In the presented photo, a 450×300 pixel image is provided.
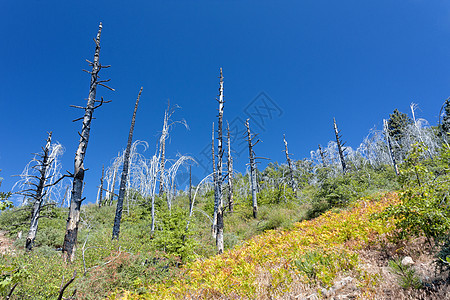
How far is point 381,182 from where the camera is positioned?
1562 centimetres

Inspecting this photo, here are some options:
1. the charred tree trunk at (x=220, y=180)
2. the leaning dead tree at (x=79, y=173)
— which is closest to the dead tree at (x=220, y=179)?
the charred tree trunk at (x=220, y=180)

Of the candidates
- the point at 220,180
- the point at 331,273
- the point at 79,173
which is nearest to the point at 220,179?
the point at 220,180

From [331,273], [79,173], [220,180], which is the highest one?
[220,180]

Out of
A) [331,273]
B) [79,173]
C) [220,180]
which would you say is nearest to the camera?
[331,273]

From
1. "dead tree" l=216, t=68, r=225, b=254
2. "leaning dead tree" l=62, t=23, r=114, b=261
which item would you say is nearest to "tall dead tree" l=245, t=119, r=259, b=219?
"dead tree" l=216, t=68, r=225, b=254

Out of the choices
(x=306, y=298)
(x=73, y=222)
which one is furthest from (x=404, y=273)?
(x=73, y=222)

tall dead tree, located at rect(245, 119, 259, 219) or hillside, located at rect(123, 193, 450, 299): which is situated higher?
tall dead tree, located at rect(245, 119, 259, 219)

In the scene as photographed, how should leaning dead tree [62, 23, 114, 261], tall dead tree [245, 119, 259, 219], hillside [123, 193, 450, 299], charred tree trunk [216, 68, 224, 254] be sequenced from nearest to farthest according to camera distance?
1. hillside [123, 193, 450, 299]
2. leaning dead tree [62, 23, 114, 261]
3. charred tree trunk [216, 68, 224, 254]
4. tall dead tree [245, 119, 259, 219]

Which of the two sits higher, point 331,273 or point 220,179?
point 220,179

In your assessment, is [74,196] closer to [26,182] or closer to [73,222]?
[73,222]

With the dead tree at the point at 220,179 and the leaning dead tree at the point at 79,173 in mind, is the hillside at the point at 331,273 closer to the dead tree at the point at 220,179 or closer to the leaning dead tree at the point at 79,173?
the leaning dead tree at the point at 79,173

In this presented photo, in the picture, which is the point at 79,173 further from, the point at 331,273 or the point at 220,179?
the point at 331,273

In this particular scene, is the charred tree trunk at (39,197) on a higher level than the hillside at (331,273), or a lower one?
higher

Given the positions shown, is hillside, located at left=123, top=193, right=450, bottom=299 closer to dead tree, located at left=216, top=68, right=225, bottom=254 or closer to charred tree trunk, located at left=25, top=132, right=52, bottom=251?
dead tree, located at left=216, top=68, right=225, bottom=254
